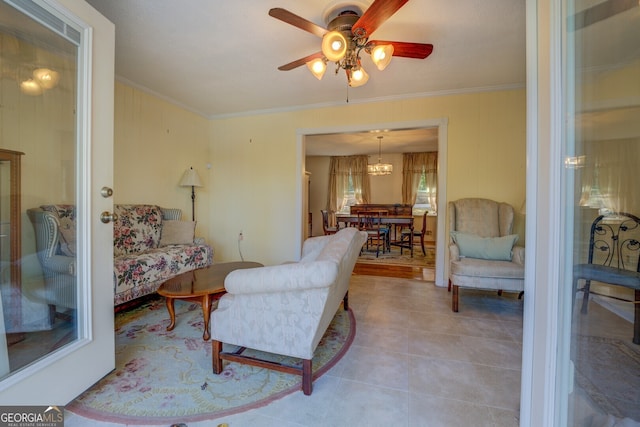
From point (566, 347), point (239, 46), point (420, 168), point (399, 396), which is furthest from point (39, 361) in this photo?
point (420, 168)

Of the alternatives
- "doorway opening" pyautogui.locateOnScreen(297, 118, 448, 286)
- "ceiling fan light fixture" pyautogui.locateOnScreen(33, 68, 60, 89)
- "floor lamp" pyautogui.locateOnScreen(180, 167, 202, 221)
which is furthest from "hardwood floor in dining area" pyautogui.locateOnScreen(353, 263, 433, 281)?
"ceiling fan light fixture" pyautogui.locateOnScreen(33, 68, 60, 89)

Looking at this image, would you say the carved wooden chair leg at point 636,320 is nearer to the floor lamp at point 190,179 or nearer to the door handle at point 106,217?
the door handle at point 106,217

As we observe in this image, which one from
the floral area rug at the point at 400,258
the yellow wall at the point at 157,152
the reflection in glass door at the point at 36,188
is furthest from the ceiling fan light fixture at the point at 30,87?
the floral area rug at the point at 400,258

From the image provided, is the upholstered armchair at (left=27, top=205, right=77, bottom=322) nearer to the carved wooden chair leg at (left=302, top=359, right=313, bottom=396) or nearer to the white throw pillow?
the carved wooden chair leg at (left=302, top=359, right=313, bottom=396)

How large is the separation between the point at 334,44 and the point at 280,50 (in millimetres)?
898

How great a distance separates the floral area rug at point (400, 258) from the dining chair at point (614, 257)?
311cm

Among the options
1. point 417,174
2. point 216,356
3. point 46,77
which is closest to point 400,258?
point 417,174

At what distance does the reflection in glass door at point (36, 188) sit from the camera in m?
1.17

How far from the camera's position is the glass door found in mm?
1181

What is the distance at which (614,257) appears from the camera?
122cm

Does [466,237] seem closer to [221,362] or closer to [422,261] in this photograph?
[422,261]

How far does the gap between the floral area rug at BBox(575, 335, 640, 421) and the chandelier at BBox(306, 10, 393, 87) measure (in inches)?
73.0

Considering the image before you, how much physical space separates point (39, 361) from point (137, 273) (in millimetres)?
1161

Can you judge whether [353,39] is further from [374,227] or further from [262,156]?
[374,227]
